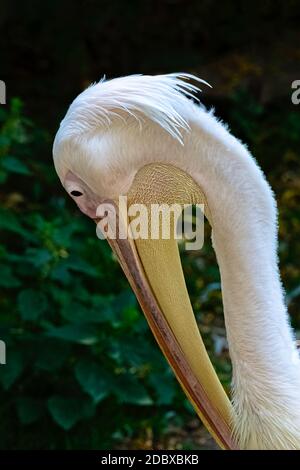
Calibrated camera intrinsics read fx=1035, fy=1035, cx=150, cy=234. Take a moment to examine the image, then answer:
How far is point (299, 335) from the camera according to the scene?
15.4 ft

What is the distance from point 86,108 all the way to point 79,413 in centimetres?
154

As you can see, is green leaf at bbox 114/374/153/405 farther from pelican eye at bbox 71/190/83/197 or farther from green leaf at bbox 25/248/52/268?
pelican eye at bbox 71/190/83/197

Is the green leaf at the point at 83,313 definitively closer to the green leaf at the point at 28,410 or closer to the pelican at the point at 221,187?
the green leaf at the point at 28,410

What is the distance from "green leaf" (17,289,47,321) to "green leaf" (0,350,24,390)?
149 mm

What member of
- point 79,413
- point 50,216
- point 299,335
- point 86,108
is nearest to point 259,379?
point 86,108

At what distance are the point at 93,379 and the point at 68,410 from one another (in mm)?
168

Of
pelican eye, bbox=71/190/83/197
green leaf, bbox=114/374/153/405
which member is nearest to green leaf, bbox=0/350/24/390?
green leaf, bbox=114/374/153/405

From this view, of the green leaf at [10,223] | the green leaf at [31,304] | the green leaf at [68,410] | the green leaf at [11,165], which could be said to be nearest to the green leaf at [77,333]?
the green leaf at [31,304]

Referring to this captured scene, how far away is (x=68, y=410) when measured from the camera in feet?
12.0

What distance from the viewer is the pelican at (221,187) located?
8.02 ft

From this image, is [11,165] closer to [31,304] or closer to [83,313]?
[31,304]

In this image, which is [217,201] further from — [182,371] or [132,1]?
[132,1]

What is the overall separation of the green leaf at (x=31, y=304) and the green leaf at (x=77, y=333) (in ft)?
0.36

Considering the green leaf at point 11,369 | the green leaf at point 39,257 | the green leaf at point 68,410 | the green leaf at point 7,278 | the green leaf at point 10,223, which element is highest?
the green leaf at point 10,223
